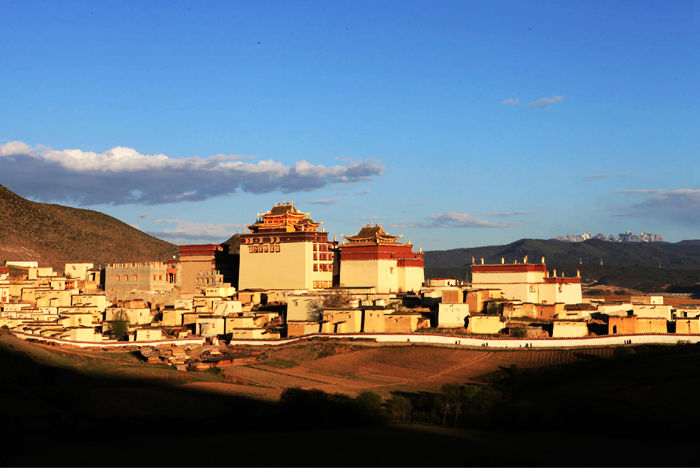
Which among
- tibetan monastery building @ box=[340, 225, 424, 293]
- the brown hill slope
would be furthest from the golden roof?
the brown hill slope

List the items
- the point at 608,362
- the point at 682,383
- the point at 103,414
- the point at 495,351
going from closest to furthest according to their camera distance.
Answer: the point at 103,414
the point at 682,383
the point at 608,362
the point at 495,351

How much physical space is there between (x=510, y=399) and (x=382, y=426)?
8.67 m

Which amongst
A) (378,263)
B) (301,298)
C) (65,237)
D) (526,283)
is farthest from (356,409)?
(65,237)

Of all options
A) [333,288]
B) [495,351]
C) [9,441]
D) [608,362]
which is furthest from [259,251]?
[9,441]

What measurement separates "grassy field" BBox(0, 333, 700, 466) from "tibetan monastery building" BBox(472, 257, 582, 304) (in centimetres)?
1927

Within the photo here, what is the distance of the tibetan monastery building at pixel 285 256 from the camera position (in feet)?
262

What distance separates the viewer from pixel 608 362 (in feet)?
158

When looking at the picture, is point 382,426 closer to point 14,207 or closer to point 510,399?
point 510,399

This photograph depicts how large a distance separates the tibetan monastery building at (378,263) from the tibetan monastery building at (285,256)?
220cm

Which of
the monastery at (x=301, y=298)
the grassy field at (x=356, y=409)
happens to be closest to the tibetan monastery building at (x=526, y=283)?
the monastery at (x=301, y=298)

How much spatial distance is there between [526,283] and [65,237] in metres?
102

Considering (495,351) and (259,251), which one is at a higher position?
(259,251)

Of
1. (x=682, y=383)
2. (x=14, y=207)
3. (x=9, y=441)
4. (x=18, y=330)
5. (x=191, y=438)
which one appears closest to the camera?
(x=9, y=441)

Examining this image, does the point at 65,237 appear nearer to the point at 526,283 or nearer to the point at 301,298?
the point at 301,298
